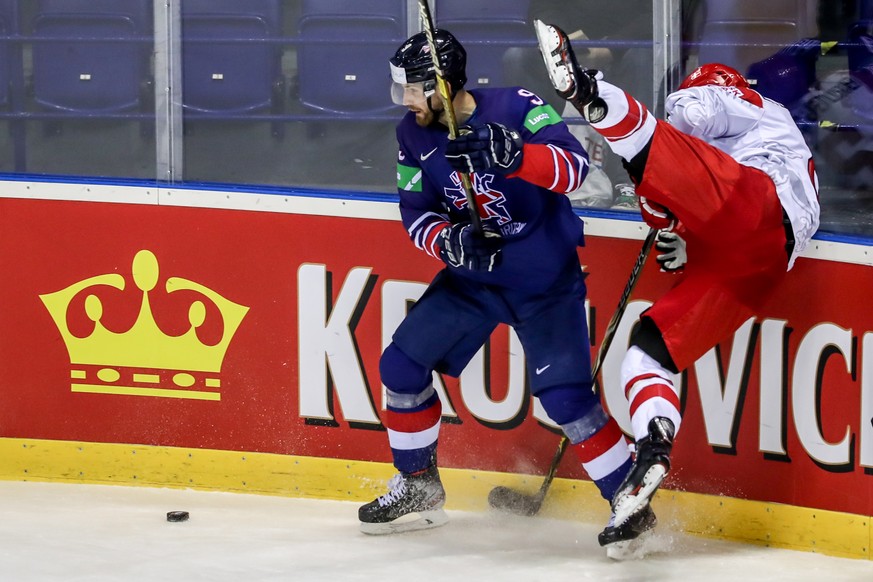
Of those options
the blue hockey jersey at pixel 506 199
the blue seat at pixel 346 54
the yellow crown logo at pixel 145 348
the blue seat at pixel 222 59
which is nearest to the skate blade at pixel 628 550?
the blue hockey jersey at pixel 506 199

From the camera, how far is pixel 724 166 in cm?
309

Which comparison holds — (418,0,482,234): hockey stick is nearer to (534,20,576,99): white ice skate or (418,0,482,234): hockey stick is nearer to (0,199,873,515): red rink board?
(534,20,576,99): white ice skate

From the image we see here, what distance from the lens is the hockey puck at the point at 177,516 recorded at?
3739mm

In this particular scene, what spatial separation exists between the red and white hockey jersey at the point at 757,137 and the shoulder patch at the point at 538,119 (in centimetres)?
28

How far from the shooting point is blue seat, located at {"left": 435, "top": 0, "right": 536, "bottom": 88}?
399 centimetres

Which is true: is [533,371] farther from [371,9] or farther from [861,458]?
[371,9]

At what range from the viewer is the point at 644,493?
9.74 feet

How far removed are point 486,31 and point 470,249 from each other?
1026 mm

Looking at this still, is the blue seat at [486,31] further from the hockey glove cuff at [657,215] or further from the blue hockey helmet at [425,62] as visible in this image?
the hockey glove cuff at [657,215]

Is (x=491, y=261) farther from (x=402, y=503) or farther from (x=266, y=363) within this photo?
(x=266, y=363)

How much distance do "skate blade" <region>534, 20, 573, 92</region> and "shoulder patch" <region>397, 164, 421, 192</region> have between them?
0.62 meters

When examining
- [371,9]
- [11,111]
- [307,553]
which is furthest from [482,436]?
[11,111]

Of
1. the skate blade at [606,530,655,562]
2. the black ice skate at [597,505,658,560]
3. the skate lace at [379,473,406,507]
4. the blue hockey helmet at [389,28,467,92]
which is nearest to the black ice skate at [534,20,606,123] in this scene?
the blue hockey helmet at [389,28,467,92]

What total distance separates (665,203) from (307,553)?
4.10 ft
